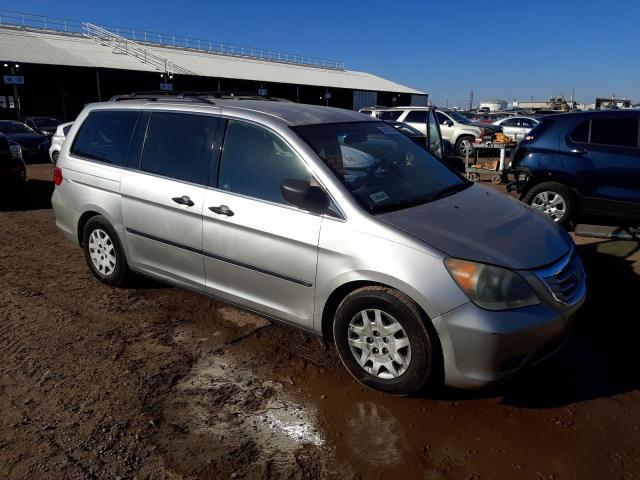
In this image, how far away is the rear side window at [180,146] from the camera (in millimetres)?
3883

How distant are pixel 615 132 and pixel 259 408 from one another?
6237mm

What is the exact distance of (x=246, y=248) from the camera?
3533 mm

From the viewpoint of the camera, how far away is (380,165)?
3789mm

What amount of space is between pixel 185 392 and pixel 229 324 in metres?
1.02

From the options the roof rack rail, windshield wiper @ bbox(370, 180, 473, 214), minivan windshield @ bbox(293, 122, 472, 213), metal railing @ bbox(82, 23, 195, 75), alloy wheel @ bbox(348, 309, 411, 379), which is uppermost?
metal railing @ bbox(82, 23, 195, 75)

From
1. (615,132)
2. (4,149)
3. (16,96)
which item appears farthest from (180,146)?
(16,96)

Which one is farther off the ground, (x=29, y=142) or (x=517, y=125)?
(x=517, y=125)

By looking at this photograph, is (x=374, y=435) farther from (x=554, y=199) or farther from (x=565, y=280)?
(x=554, y=199)

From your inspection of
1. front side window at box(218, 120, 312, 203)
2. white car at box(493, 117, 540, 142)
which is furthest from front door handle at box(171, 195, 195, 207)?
white car at box(493, 117, 540, 142)

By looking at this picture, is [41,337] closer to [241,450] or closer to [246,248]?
[246,248]

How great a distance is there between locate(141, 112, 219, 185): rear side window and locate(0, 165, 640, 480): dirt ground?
122cm

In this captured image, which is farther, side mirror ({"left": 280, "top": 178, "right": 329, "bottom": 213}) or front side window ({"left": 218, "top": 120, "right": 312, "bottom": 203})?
front side window ({"left": 218, "top": 120, "right": 312, "bottom": 203})

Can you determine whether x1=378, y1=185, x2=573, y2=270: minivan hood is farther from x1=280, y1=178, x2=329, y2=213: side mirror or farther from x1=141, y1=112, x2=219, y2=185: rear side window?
x1=141, y1=112, x2=219, y2=185: rear side window

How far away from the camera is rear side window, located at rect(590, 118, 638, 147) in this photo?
Answer: 6.76m
